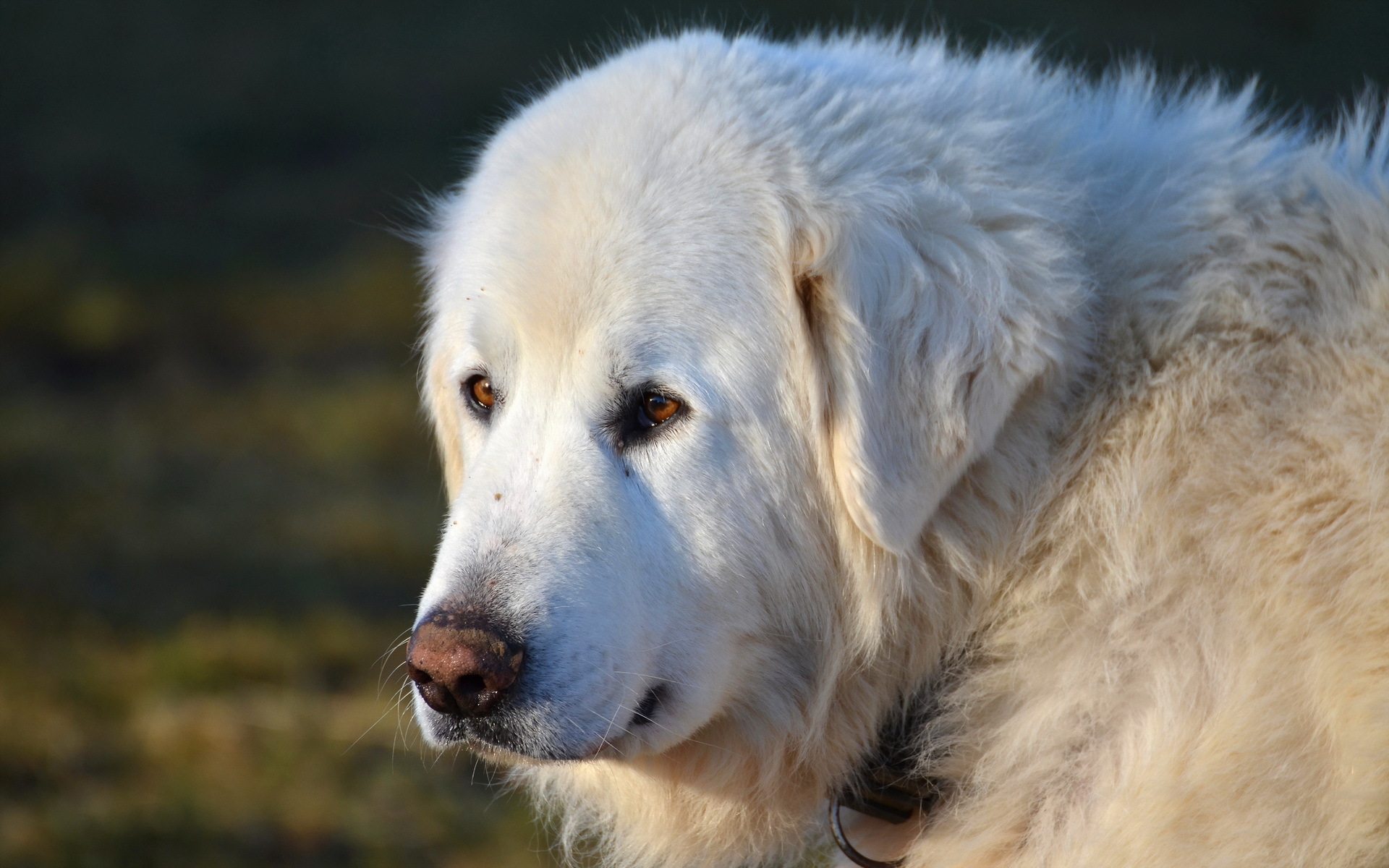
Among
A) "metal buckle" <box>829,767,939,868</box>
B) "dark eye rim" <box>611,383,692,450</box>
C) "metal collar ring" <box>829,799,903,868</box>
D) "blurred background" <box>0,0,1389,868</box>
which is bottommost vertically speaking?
"blurred background" <box>0,0,1389,868</box>

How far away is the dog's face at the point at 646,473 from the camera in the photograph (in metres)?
2.25

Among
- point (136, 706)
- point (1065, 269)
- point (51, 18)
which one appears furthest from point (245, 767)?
point (51, 18)

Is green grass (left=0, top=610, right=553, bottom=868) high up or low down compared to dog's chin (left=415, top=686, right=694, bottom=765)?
down

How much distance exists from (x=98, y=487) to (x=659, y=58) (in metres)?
5.51

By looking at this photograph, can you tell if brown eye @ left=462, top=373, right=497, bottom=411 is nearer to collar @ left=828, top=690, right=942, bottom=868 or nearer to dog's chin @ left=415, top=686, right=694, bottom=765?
dog's chin @ left=415, top=686, right=694, bottom=765

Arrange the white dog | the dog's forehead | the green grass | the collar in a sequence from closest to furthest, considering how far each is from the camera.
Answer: the white dog, the dog's forehead, the collar, the green grass

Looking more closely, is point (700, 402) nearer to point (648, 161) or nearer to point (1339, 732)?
point (648, 161)

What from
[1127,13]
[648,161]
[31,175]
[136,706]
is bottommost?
[31,175]

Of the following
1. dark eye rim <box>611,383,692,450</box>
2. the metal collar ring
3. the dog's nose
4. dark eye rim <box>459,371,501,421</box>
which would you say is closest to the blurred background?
the dog's nose

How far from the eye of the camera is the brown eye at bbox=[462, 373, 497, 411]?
262cm

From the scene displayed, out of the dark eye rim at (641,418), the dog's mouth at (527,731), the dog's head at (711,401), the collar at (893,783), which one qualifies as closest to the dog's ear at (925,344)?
the dog's head at (711,401)

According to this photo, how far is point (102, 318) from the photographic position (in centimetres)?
880

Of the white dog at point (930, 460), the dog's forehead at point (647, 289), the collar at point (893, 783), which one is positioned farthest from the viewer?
the collar at point (893, 783)

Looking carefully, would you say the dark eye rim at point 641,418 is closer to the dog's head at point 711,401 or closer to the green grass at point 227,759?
the dog's head at point 711,401
